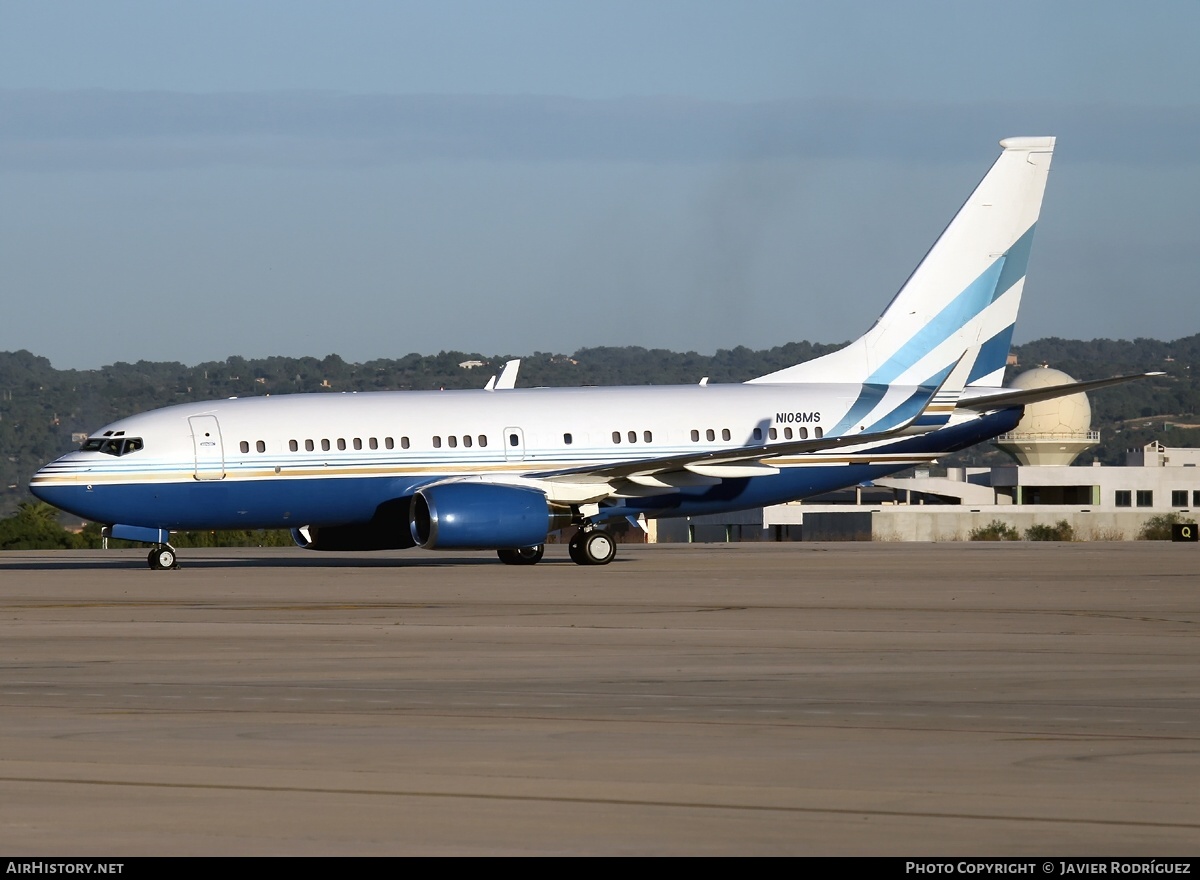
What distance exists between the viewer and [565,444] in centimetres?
4016

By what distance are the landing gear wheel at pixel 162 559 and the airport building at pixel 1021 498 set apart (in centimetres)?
6034

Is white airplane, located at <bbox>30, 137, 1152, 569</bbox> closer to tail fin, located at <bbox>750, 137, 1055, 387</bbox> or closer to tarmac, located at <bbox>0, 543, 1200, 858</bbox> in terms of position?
tail fin, located at <bbox>750, 137, 1055, 387</bbox>

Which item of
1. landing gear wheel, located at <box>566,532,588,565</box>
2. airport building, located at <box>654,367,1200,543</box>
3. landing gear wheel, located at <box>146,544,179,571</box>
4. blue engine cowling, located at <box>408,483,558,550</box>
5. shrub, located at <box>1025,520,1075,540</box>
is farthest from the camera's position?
airport building, located at <box>654,367,1200,543</box>

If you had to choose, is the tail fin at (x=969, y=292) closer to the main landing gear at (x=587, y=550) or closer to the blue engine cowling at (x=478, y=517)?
the main landing gear at (x=587, y=550)

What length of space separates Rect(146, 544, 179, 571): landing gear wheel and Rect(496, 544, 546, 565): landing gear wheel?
6904mm

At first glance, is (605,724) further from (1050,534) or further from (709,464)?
(1050,534)

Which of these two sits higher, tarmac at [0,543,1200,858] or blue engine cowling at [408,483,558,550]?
blue engine cowling at [408,483,558,550]

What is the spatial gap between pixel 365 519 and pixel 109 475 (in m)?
5.33

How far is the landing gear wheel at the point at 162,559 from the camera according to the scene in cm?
3847

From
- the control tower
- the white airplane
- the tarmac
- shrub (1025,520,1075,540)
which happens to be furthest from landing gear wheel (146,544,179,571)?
the control tower

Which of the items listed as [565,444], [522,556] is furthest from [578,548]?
[565,444]

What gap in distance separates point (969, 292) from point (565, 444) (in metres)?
11.7

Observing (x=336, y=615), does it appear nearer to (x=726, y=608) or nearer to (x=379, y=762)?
(x=726, y=608)

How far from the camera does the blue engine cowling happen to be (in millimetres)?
36344
